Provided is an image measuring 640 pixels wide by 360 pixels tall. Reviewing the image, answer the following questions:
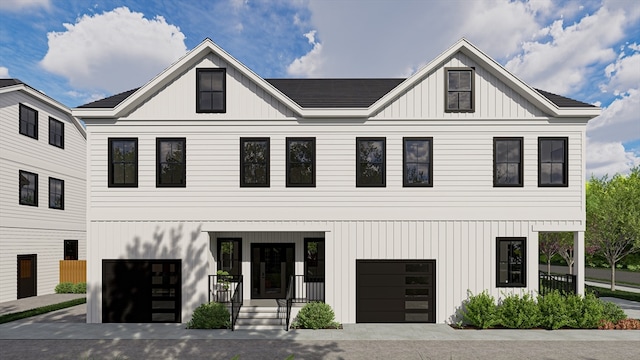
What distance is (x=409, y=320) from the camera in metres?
12.4

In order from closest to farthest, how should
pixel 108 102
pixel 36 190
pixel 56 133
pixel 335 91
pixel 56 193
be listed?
pixel 108 102
pixel 335 91
pixel 36 190
pixel 56 193
pixel 56 133

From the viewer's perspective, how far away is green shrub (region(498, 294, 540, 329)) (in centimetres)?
1155

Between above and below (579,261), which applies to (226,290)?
below

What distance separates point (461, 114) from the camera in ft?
41.8

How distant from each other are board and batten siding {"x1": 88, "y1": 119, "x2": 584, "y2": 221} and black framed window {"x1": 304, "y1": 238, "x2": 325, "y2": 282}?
2.11 m

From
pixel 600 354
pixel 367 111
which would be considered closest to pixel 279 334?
pixel 367 111

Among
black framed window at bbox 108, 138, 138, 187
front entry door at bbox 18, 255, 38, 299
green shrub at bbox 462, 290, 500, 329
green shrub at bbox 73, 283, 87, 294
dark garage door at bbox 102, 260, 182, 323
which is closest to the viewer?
green shrub at bbox 462, 290, 500, 329

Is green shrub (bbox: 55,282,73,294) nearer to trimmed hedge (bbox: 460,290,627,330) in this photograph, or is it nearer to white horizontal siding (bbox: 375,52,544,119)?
white horizontal siding (bbox: 375,52,544,119)

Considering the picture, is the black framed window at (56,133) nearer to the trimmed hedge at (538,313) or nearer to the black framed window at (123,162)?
the black framed window at (123,162)

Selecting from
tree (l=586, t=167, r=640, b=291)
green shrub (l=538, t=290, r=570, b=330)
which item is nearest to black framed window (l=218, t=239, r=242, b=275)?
green shrub (l=538, t=290, r=570, b=330)

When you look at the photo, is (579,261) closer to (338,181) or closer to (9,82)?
(338,181)

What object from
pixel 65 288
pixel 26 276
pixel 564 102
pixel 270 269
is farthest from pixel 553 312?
pixel 26 276

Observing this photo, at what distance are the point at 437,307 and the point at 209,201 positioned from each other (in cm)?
889

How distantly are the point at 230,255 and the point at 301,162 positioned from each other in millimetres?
4995
